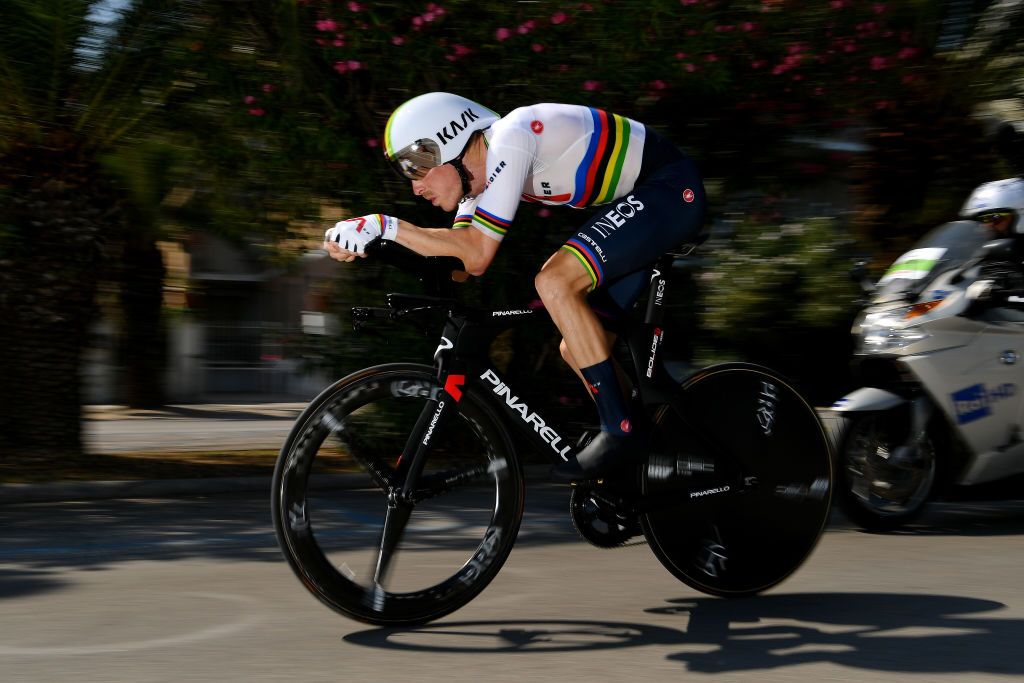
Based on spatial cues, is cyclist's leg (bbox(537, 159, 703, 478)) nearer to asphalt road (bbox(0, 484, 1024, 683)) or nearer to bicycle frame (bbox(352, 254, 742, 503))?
bicycle frame (bbox(352, 254, 742, 503))

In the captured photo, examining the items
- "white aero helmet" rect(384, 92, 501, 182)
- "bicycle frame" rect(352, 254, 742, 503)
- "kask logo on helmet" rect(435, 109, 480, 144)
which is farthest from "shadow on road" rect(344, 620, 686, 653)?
"kask logo on helmet" rect(435, 109, 480, 144)

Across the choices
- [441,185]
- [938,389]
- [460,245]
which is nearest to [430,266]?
[460,245]

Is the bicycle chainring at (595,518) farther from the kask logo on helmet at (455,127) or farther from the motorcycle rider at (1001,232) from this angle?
the motorcycle rider at (1001,232)

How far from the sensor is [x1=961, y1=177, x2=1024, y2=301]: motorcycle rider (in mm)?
6645

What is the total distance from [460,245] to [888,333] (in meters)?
2.98

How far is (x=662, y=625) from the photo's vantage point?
468 cm

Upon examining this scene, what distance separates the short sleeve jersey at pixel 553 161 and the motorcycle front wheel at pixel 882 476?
7.73 ft

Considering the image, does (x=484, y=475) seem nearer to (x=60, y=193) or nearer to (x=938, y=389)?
(x=938, y=389)

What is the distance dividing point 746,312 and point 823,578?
4.97 m

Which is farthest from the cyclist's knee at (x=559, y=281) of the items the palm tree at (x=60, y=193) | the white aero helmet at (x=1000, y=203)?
the palm tree at (x=60, y=193)

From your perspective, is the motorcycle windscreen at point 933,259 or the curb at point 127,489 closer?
the motorcycle windscreen at point 933,259

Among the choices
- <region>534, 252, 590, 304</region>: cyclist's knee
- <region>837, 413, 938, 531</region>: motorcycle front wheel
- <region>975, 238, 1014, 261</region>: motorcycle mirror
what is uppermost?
<region>975, 238, 1014, 261</region>: motorcycle mirror

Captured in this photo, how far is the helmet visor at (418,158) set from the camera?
14.7ft

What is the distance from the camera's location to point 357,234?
434cm
